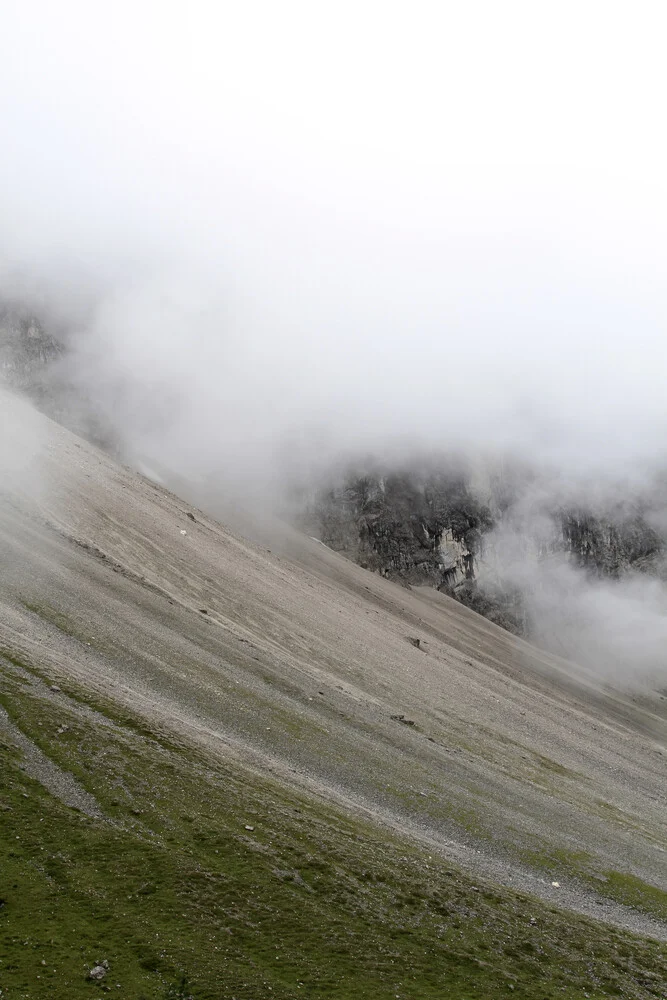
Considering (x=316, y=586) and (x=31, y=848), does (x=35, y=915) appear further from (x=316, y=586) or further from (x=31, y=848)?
(x=316, y=586)

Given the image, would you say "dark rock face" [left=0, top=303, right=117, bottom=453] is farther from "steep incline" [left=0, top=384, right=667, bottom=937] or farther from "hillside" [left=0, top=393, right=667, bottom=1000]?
"hillside" [left=0, top=393, right=667, bottom=1000]

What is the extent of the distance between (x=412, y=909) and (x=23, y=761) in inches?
773

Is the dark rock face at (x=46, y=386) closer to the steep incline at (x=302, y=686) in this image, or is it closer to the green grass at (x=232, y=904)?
the steep incline at (x=302, y=686)

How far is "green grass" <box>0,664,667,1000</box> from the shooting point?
78.1ft

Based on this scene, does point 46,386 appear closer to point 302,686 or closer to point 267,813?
point 302,686

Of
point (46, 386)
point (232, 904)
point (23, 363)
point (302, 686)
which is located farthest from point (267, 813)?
point (23, 363)

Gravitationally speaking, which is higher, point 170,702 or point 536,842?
point 536,842

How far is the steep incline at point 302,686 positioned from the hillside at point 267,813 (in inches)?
15.6

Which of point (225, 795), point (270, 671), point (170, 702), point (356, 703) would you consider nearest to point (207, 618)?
point (270, 671)

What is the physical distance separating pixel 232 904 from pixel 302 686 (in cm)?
3680

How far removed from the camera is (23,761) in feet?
107

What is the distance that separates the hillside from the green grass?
0.11 m

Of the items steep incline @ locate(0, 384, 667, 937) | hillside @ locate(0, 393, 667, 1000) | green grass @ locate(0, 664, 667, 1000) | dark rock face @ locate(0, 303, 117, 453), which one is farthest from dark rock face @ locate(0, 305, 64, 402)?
green grass @ locate(0, 664, 667, 1000)

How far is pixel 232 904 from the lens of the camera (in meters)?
27.8
